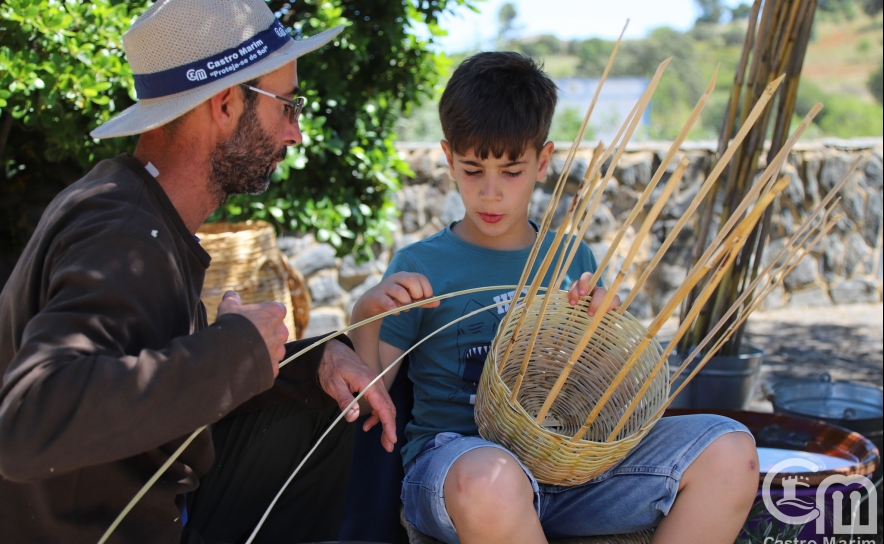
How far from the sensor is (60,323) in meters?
1.02

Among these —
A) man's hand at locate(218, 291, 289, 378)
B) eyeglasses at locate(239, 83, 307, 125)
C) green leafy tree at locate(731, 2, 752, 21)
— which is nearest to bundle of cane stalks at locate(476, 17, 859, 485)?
man's hand at locate(218, 291, 289, 378)

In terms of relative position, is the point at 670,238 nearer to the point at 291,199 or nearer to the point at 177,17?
the point at 177,17

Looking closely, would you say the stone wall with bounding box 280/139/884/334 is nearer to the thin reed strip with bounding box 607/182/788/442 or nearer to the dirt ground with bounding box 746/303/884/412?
the dirt ground with bounding box 746/303/884/412

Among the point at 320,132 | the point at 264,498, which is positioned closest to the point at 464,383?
the point at 264,498

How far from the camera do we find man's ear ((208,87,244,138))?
1.36 metres

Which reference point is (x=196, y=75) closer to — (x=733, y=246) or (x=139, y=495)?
(x=139, y=495)

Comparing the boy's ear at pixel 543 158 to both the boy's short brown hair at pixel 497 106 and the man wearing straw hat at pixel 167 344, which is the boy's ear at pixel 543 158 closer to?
the boy's short brown hair at pixel 497 106

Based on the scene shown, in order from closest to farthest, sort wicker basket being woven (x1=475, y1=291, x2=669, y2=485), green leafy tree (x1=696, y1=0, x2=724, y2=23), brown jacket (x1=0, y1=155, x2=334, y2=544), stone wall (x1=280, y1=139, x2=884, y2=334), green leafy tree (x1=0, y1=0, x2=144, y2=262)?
1. brown jacket (x1=0, y1=155, x2=334, y2=544)
2. wicker basket being woven (x1=475, y1=291, x2=669, y2=485)
3. green leafy tree (x1=0, y1=0, x2=144, y2=262)
4. stone wall (x1=280, y1=139, x2=884, y2=334)
5. green leafy tree (x1=696, y1=0, x2=724, y2=23)

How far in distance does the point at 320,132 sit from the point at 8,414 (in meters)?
2.30

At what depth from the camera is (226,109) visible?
1383 mm

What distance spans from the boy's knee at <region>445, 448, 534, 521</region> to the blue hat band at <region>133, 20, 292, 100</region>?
0.80 metres

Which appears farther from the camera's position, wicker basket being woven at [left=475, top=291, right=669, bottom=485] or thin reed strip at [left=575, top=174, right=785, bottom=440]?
wicker basket being woven at [left=475, top=291, right=669, bottom=485]

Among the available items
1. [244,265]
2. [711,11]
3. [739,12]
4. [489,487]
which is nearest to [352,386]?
[489,487]

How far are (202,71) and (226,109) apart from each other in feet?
0.25
